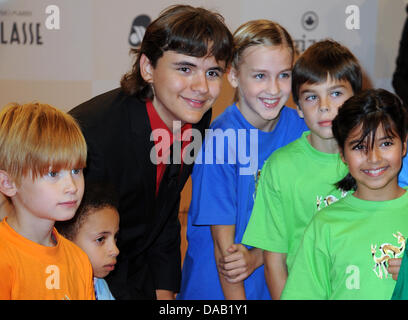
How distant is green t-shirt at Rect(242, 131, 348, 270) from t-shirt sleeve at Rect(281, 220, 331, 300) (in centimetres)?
15

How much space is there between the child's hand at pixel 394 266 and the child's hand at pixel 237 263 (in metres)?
0.51

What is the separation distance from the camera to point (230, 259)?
1.80 metres

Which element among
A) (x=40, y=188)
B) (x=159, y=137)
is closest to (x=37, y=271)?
(x=40, y=188)

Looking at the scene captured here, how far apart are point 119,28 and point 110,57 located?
0.18 m

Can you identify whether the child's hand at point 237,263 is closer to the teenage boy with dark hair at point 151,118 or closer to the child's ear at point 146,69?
the teenage boy with dark hair at point 151,118

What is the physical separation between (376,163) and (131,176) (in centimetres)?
74

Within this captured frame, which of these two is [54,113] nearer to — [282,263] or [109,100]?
[109,100]

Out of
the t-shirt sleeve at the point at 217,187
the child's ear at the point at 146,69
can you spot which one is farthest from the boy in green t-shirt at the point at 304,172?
the child's ear at the point at 146,69

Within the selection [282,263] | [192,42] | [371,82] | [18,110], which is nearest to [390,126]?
[282,263]

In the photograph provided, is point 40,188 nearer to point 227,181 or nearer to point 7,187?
point 7,187

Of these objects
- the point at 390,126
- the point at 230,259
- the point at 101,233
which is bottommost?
the point at 230,259

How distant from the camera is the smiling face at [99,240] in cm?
168

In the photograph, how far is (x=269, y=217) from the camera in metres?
1.73

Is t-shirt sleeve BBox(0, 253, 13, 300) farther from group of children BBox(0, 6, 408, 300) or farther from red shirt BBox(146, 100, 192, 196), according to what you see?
red shirt BBox(146, 100, 192, 196)
